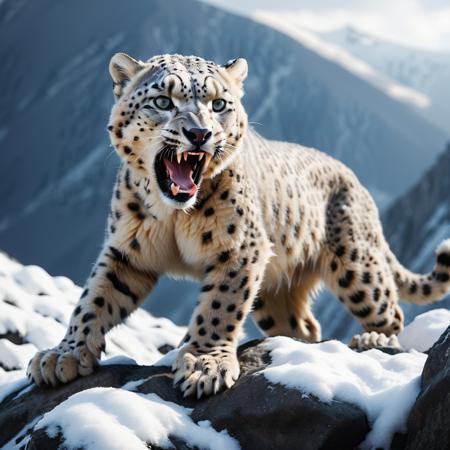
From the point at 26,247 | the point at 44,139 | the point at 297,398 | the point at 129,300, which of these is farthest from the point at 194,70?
the point at 44,139

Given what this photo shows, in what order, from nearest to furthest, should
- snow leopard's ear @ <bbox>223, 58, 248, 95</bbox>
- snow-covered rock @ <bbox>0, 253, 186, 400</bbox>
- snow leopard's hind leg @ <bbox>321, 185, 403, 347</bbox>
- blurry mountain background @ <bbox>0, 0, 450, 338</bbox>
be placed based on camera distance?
snow leopard's ear @ <bbox>223, 58, 248, 95</bbox>, snow-covered rock @ <bbox>0, 253, 186, 400</bbox>, snow leopard's hind leg @ <bbox>321, 185, 403, 347</bbox>, blurry mountain background @ <bbox>0, 0, 450, 338</bbox>

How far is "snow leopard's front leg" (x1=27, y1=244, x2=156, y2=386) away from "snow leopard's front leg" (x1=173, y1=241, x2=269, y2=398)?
613 millimetres

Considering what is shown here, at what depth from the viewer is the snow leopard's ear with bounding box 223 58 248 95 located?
627 cm

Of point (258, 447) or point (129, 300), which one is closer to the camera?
point (258, 447)

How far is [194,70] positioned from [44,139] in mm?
151299

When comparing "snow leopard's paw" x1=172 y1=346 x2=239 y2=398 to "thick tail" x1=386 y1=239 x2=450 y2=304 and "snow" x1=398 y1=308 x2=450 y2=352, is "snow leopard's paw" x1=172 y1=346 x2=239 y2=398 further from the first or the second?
"thick tail" x1=386 y1=239 x2=450 y2=304

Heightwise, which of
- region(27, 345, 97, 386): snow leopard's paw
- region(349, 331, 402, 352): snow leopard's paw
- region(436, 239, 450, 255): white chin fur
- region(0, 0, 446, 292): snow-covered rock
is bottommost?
region(0, 0, 446, 292): snow-covered rock

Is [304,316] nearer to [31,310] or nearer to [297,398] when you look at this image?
[31,310]

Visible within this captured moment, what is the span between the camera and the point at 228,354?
18.4 ft

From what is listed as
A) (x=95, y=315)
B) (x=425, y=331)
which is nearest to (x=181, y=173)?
(x=95, y=315)

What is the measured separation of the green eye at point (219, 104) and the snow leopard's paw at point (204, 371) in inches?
63.3

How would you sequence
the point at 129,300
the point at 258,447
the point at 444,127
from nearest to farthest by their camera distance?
the point at 258,447 < the point at 129,300 < the point at 444,127

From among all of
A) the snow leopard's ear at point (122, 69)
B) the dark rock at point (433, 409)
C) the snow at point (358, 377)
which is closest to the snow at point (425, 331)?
the snow at point (358, 377)

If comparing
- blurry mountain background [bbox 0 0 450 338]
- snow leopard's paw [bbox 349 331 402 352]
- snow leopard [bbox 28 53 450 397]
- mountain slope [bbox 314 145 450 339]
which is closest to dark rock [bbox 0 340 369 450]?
snow leopard [bbox 28 53 450 397]
